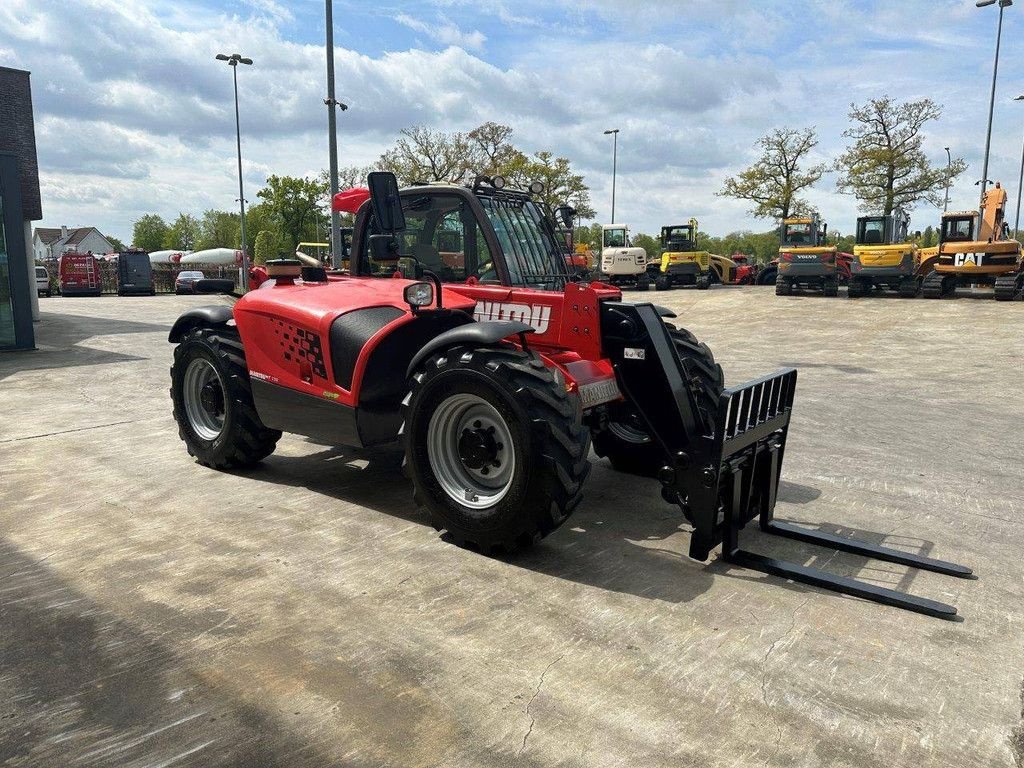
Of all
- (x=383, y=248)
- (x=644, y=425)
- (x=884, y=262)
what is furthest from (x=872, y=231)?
(x=383, y=248)

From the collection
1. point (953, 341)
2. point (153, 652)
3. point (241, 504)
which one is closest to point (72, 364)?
point (241, 504)

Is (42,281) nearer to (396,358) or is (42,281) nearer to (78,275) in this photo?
(78,275)

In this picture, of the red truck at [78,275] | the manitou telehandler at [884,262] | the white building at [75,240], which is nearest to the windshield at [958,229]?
the manitou telehandler at [884,262]

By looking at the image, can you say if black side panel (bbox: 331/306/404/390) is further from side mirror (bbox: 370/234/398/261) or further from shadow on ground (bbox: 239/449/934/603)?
shadow on ground (bbox: 239/449/934/603)

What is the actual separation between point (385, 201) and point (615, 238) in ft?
98.8

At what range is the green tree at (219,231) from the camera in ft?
313

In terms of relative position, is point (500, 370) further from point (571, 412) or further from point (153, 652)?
point (153, 652)

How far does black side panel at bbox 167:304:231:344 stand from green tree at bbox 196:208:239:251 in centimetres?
9291

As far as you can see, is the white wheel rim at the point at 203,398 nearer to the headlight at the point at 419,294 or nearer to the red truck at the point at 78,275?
the headlight at the point at 419,294

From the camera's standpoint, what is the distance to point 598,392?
15.2 ft

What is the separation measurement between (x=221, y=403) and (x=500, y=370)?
10.0ft

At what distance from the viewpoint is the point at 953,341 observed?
16344 millimetres

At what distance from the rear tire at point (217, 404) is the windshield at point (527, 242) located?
221 centimetres

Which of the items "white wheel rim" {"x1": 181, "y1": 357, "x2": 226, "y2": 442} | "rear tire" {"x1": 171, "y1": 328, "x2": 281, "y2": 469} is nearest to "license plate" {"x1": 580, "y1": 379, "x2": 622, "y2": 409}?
"rear tire" {"x1": 171, "y1": 328, "x2": 281, "y2": 469}
